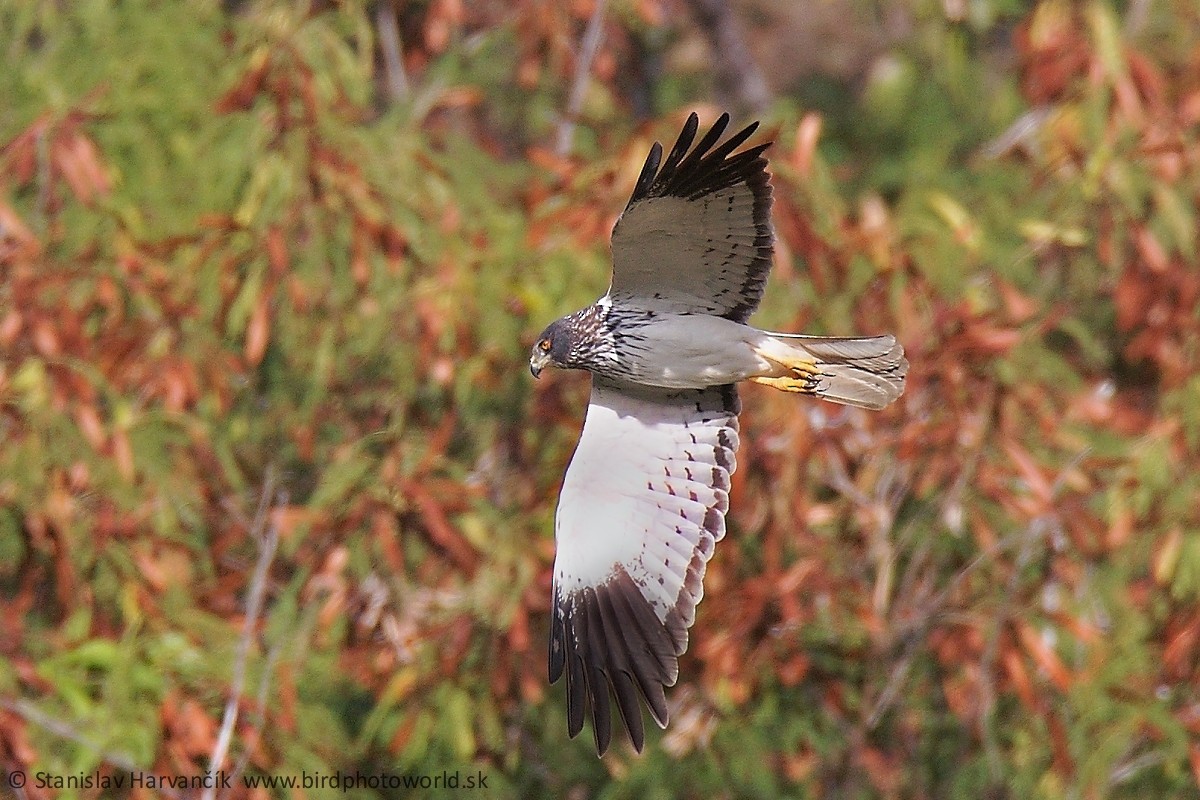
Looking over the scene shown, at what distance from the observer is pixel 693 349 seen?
4.93m

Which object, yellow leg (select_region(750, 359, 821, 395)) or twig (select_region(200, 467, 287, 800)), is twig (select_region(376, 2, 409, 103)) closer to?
twig (select_region(200, 467, 287, 800))

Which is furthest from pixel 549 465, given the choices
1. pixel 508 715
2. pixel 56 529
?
pixel 56 529

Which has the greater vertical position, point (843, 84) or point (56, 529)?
point (843, 84)

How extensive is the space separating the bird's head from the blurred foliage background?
1015 mm

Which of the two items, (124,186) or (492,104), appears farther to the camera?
(492,104)

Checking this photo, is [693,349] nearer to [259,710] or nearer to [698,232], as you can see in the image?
[698,232]

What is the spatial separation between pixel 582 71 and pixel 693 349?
2.95 metres

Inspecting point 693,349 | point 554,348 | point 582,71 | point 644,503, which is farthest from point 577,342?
point 582,71

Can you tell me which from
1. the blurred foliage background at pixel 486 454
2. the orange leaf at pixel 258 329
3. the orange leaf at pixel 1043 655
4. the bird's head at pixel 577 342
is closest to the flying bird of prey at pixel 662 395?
the bird's head at pixel 577 342

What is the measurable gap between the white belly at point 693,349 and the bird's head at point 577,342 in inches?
3.6

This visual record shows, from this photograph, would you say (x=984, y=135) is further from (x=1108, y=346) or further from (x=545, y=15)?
(x=545, y=15)

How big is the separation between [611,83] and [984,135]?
70.1 inches

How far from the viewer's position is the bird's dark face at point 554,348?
493cm

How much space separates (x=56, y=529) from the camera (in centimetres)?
561
